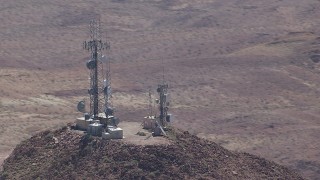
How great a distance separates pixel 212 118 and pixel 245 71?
61.0ft

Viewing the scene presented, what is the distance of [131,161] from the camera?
36469 mm

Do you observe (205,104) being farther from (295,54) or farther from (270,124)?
(295,54)

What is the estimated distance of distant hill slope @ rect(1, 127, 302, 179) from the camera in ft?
119

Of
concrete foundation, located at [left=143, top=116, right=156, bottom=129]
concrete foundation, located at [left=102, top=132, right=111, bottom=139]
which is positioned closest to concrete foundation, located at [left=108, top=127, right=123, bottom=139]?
concrete foundation, located at [left=102, top=132, right=111, bottom=139]

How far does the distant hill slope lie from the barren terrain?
18.9 meters

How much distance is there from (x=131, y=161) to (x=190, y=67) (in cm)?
6770

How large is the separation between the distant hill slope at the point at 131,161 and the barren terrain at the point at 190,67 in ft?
62.1

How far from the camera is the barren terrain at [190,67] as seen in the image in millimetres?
77750

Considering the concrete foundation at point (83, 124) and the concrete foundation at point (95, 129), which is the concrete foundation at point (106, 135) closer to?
the concrete foundation at point (95, 129)

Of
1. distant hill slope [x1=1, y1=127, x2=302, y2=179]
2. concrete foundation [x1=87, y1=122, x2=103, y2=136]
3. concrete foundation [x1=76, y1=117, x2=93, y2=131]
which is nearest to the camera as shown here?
distant hill slope [x1=1, y1=127, x2=302, y2=179]

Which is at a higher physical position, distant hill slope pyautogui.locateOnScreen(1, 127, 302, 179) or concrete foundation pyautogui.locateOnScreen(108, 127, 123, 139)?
concrete foundation pyautogui.locateOnScreen(108, 127, 123, 139)

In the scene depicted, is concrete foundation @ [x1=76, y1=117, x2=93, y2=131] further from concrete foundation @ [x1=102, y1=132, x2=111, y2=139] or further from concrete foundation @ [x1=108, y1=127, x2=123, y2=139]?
concrete foundation @ [x1=108, y1=127, x2=123, y2=139]

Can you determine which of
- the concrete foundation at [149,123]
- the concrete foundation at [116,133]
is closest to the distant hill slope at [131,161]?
the concrete foundation at [116,133]

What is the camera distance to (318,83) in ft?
322
